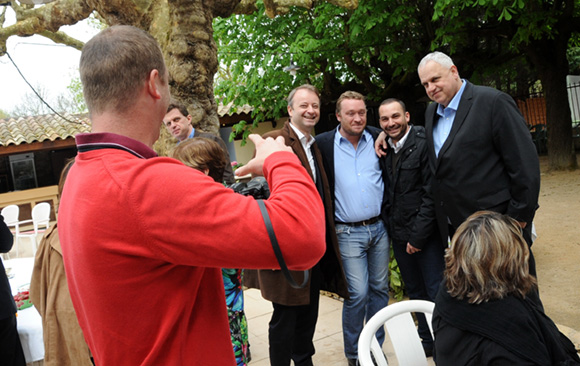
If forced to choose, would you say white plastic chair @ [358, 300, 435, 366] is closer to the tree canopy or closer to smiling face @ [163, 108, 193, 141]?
smiling face @ [163, 108, 193, 141]

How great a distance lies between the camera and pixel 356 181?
11.9ft

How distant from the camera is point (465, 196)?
3033mm

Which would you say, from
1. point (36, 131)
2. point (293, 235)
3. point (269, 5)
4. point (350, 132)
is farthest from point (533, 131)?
point (293, 235)

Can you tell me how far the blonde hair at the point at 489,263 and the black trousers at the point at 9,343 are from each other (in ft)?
8.55

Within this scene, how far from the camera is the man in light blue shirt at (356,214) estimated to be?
3568 millimetres

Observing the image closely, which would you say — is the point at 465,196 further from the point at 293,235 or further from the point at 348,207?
the point at 293,235

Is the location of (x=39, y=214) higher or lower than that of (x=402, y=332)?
lower

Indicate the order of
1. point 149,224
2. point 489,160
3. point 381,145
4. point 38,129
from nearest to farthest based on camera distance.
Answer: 1. point 149,224
2. point 489,160
3. point 381,145
4. point 38,129

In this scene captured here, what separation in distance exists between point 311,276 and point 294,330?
1.33 ft

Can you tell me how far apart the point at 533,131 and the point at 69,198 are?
2047 cm

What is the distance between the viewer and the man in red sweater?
3.18 feet

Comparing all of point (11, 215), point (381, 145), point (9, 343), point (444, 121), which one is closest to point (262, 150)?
point (444, 121)

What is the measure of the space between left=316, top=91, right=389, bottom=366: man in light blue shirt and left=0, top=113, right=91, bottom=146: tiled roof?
1227 cm

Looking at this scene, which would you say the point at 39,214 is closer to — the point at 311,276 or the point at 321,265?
the point at 321,265
